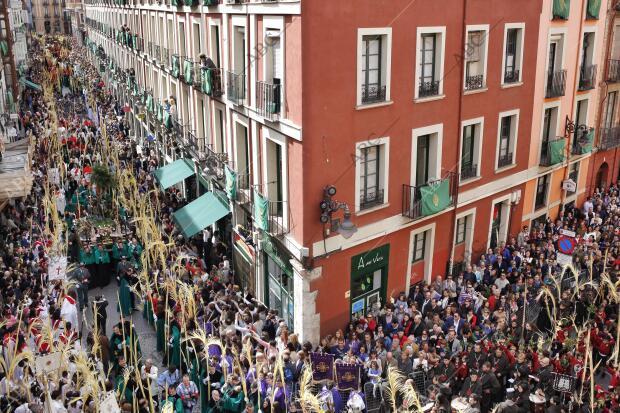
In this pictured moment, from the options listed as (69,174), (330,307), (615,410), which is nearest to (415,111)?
(330,307)

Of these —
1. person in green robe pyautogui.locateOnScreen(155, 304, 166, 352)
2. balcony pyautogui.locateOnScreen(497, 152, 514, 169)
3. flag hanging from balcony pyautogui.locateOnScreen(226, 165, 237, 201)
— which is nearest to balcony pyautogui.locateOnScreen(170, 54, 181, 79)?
flag hanging from balcony pyautogui.locateOnScreen(226, 165, 237, 201)

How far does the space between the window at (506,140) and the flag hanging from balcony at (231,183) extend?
1019 centimetres

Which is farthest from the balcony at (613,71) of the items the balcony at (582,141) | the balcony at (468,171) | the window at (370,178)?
the window at (370,178)

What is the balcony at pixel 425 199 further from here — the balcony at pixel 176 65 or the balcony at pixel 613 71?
the balcony at pixel 176 65

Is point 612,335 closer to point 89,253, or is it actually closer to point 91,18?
point 89,253

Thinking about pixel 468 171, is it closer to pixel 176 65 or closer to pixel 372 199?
pixel 372 199

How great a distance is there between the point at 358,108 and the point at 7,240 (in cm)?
1578

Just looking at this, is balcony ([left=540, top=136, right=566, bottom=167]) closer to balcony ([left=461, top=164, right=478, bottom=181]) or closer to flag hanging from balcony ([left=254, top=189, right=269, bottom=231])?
balcony ([left=461, top=164, right=478, bottom=181])

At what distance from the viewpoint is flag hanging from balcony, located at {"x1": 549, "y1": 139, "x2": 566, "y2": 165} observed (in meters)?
23.7

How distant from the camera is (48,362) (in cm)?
1334

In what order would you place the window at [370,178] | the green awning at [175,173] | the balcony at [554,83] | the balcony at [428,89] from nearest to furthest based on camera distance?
the window at [370,178], the balcony at [428,89], the balcony at [554,83], the green awning at [175,173]

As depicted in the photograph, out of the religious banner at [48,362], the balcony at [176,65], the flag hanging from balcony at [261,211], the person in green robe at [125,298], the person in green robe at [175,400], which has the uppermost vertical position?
the balcony at [176,65]

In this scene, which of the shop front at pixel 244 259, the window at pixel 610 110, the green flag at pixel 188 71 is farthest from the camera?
the window at pixel 610 110

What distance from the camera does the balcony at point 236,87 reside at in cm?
1933
